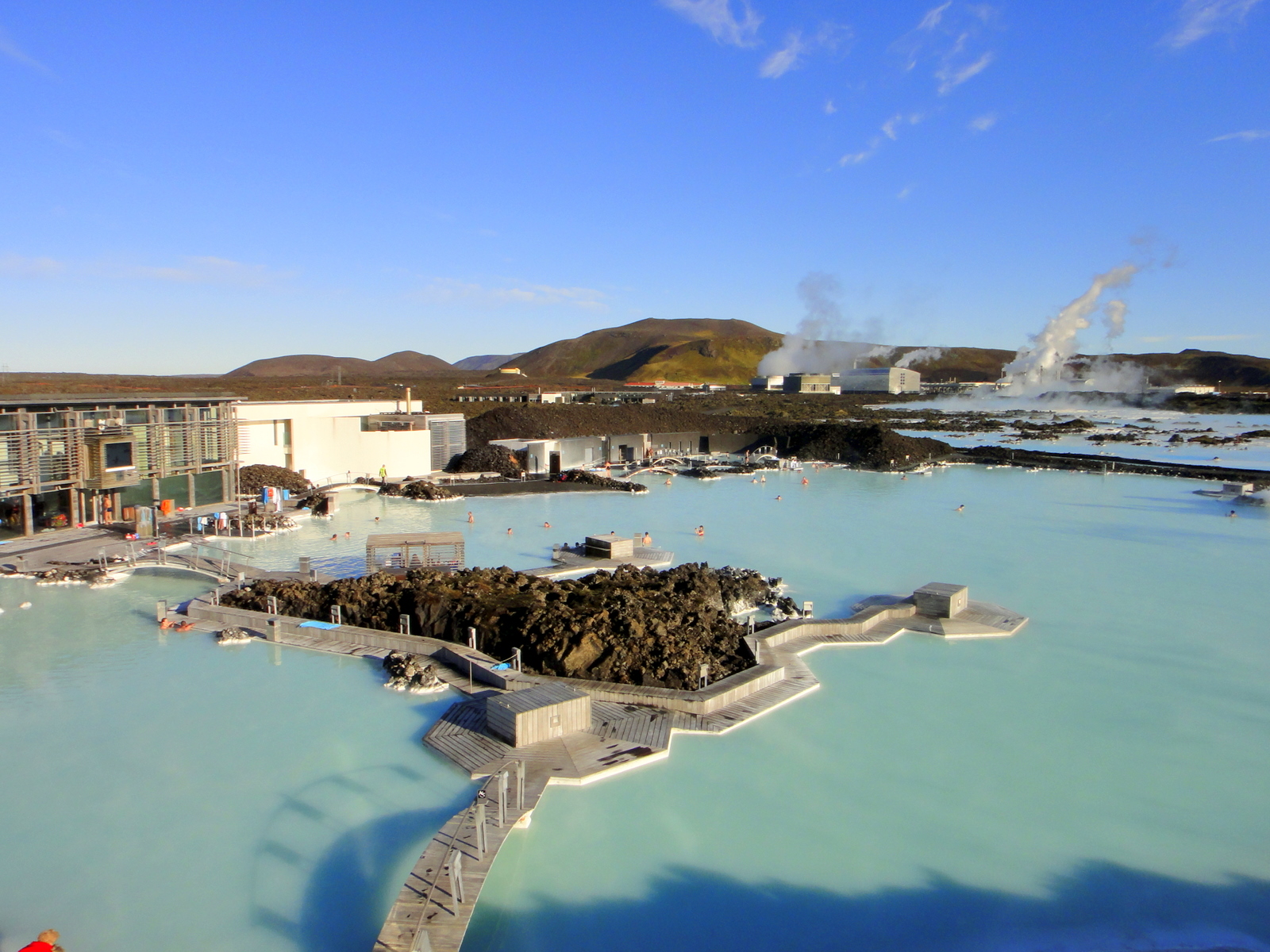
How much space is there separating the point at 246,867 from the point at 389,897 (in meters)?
1.15

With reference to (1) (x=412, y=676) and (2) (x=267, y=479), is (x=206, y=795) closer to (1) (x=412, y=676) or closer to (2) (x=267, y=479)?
(1) (x=412, y=676)

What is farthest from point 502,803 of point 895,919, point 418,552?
point 418,552

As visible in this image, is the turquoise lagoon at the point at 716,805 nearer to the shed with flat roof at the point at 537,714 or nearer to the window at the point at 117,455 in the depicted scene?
the shed with flat roof at the point at 537,714

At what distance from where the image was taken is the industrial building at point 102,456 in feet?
47.4

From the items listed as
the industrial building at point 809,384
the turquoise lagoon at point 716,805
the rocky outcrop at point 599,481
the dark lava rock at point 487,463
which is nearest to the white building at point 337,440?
the dark lava rock at point 487,463

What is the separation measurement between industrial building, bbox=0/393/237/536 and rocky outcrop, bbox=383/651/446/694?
10.1m

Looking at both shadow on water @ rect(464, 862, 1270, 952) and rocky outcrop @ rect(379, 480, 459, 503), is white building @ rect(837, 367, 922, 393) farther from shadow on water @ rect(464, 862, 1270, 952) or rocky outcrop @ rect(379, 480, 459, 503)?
shadow on water @ rect(464, 862, 1270, 952)

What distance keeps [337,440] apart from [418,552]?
12284mm

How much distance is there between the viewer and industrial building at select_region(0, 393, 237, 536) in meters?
14.5

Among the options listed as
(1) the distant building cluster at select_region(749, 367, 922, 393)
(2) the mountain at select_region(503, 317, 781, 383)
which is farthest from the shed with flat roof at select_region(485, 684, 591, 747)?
(2) the mountain at select_region(503, 317, 781, 383)

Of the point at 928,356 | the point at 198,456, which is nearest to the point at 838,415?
the point at 198,456

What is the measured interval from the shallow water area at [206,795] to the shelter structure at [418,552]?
3.19 metres

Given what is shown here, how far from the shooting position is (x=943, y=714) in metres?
8.33

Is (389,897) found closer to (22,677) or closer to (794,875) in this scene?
(794,875)
